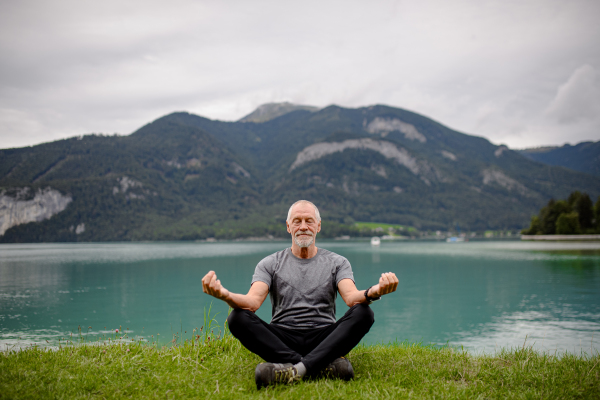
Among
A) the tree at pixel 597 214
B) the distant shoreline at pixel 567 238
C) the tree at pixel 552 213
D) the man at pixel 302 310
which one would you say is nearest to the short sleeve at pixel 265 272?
the man at pixel 302 310

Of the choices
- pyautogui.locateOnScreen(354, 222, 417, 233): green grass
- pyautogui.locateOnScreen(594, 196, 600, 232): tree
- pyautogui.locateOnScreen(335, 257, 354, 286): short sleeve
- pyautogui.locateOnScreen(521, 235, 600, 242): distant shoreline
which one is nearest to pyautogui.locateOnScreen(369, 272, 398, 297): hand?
pyautogui.locateOnScreen(335, 257, 354, 286): short sleeve

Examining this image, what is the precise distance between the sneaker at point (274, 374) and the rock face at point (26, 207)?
185 meters

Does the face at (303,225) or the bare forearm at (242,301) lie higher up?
the face at (303,225)

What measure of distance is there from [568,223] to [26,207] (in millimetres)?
183943

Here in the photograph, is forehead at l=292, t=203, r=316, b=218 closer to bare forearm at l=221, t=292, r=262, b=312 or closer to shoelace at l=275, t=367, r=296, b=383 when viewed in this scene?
bare forearm at l=221, t=292, r=262, b=312

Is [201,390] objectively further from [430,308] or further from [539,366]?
[430,308]

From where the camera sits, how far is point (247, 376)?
14.4ft

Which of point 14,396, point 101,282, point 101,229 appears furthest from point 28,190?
point 14,396

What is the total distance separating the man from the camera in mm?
4098

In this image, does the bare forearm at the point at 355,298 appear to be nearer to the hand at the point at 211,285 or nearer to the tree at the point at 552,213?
the hand at the point at 211,285

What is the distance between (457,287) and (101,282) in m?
34.7

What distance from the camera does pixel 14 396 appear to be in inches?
137

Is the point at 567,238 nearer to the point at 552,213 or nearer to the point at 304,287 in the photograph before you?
the point at 552,213

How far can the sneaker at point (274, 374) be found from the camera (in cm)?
400
